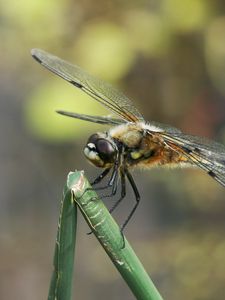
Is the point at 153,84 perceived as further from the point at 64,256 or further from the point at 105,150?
the point at 64,256

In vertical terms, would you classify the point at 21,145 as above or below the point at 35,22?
above

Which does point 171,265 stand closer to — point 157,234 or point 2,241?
point 157,234

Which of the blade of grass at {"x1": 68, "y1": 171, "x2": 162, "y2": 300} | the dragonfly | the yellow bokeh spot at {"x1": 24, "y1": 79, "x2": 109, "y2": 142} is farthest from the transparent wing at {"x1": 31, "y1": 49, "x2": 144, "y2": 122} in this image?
the blade of grass at {"x1": 68, "y1": 171, "x2": 162, "y2": 300}

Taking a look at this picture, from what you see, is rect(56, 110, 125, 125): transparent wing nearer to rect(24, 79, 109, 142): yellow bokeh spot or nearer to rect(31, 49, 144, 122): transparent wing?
rect(31, 49, 144, 122): transparent wing

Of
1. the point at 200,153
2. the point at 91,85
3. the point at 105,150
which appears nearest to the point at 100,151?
the point at 105,150

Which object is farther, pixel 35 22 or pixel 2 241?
pixel 2 241

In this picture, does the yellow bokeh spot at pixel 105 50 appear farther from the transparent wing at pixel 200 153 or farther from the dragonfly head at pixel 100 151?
the dragonfly head at pixel 100 151

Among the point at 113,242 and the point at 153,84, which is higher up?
the point at 153,84

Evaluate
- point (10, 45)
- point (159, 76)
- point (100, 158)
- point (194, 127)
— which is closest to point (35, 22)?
point (10, 45)

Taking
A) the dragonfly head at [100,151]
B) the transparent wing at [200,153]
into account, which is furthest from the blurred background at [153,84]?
the dragonfly head at [100,151]
